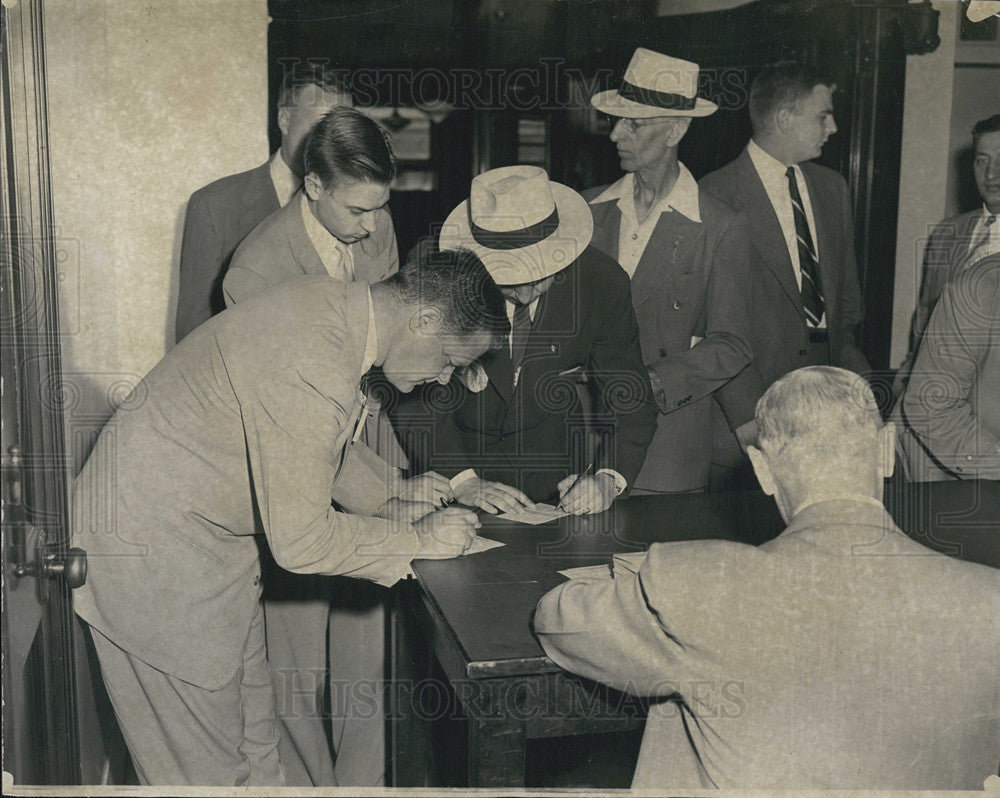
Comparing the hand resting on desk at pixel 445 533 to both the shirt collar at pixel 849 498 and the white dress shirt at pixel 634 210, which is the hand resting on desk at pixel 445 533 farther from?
the white dress shirt at pixel 634 210

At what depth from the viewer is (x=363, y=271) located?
120 inches

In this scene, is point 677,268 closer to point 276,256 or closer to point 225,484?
point 276,256

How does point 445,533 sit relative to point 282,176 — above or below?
below

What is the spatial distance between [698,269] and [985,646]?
160cm

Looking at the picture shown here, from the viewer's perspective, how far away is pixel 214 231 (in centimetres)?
301

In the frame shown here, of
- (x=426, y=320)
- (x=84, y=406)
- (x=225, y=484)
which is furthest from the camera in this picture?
(x=84, y=406)

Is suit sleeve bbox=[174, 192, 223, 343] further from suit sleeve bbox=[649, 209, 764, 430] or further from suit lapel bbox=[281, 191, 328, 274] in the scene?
suit sleeve bbox=[649, 209, 764, 430]

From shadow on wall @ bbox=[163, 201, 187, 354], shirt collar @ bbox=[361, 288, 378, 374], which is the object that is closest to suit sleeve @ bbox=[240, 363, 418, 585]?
shirt collar @ bbox=[361, 288, 378, 374]

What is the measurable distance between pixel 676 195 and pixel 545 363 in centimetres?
Answer: 67

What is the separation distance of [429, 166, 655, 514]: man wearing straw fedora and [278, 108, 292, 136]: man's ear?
0.54 meters

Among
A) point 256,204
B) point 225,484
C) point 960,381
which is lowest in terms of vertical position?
point 225,484

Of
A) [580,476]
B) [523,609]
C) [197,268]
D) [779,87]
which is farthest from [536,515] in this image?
[779,87]

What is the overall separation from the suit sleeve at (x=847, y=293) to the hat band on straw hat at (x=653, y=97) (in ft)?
1.98

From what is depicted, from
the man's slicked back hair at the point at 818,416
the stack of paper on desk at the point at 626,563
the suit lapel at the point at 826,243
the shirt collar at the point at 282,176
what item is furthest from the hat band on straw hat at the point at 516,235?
the man's slicked back hair at the point at 818,416
